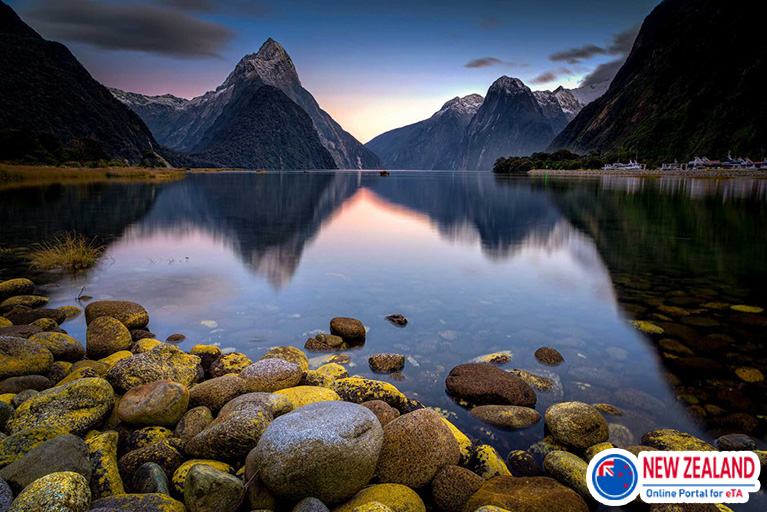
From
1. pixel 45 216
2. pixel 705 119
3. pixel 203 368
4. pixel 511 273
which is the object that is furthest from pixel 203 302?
pixel 705 119

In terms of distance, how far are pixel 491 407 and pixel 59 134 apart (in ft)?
597

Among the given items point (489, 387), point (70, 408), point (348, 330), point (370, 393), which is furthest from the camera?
point (348, 330)

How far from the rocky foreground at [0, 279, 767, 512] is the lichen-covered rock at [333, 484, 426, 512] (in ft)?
0.06

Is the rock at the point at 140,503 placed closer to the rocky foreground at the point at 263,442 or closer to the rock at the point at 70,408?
the rocky foreground at the point at 263,442

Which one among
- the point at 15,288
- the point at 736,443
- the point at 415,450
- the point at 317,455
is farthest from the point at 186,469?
the point at 15,288

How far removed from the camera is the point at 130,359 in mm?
7398

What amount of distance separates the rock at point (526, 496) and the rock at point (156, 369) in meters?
5.61

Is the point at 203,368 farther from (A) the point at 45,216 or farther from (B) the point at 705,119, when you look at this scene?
(B) the point at 705,119

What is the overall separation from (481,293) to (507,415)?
8.02 m

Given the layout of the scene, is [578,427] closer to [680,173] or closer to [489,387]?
[489,387]

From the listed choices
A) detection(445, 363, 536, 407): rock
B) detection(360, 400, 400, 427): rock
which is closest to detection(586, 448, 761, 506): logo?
detection(445, 363, 536, 407): rock

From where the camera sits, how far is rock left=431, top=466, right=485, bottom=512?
5.21m

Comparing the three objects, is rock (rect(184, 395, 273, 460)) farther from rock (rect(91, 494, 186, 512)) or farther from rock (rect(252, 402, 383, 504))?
rock (rect(91, 494, 186, 512))

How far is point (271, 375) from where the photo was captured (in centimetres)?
758
